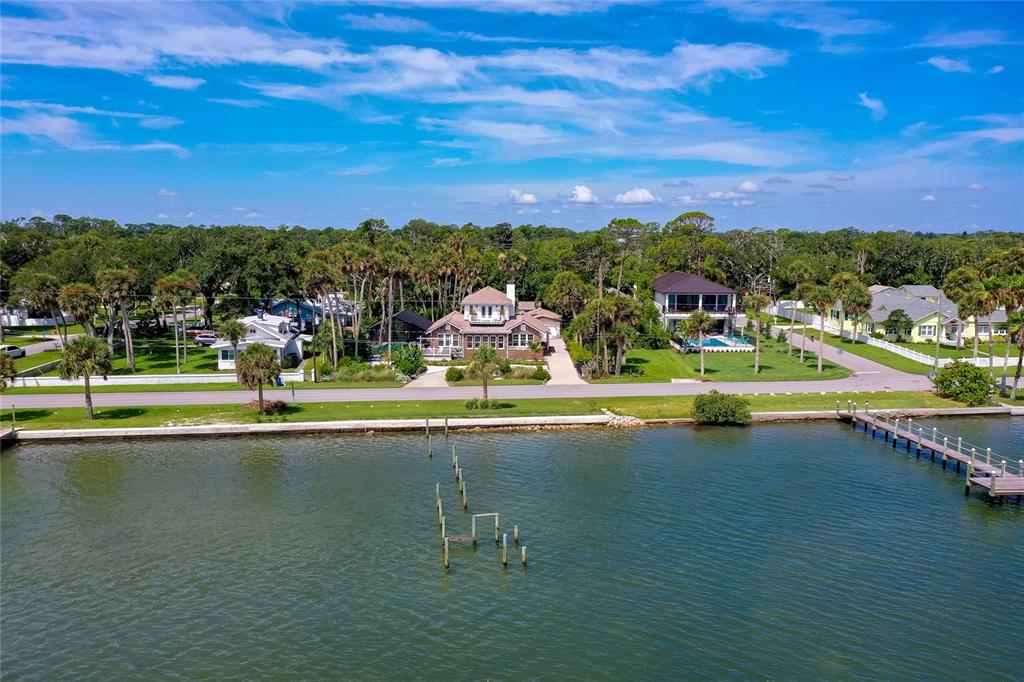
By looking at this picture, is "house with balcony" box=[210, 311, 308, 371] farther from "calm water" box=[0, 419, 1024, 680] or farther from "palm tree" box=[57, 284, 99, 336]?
"calm water" box=[0, 419, 1024, 680]

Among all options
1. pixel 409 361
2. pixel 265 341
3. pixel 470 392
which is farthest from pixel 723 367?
pixel 265 341

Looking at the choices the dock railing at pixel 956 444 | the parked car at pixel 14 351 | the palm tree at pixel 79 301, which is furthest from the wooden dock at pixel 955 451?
the parked car at pixel 14 351

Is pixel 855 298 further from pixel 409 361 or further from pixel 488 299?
pixel 409 361

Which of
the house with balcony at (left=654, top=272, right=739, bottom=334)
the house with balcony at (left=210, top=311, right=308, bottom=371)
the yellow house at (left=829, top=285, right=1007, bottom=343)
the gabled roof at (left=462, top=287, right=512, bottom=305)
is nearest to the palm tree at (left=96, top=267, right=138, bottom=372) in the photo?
the house with balcony at (left=210, top=311, right=308, bottom=371)

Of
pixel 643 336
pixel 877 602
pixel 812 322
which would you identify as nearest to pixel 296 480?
pixel 877 602

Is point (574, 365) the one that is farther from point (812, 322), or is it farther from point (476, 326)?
point (812, 322)

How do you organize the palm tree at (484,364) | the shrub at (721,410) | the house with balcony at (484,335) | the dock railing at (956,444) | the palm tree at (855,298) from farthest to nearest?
the palm tree at (855,298) → the house with balcony at (484,335) → the palm tree at (484,364) → the shrub at (721,410) → the dock railing at (956,444)

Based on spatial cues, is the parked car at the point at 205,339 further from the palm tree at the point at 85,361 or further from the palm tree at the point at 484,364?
the palm tree at the point at 484,364

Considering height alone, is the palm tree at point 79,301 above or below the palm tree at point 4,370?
above
